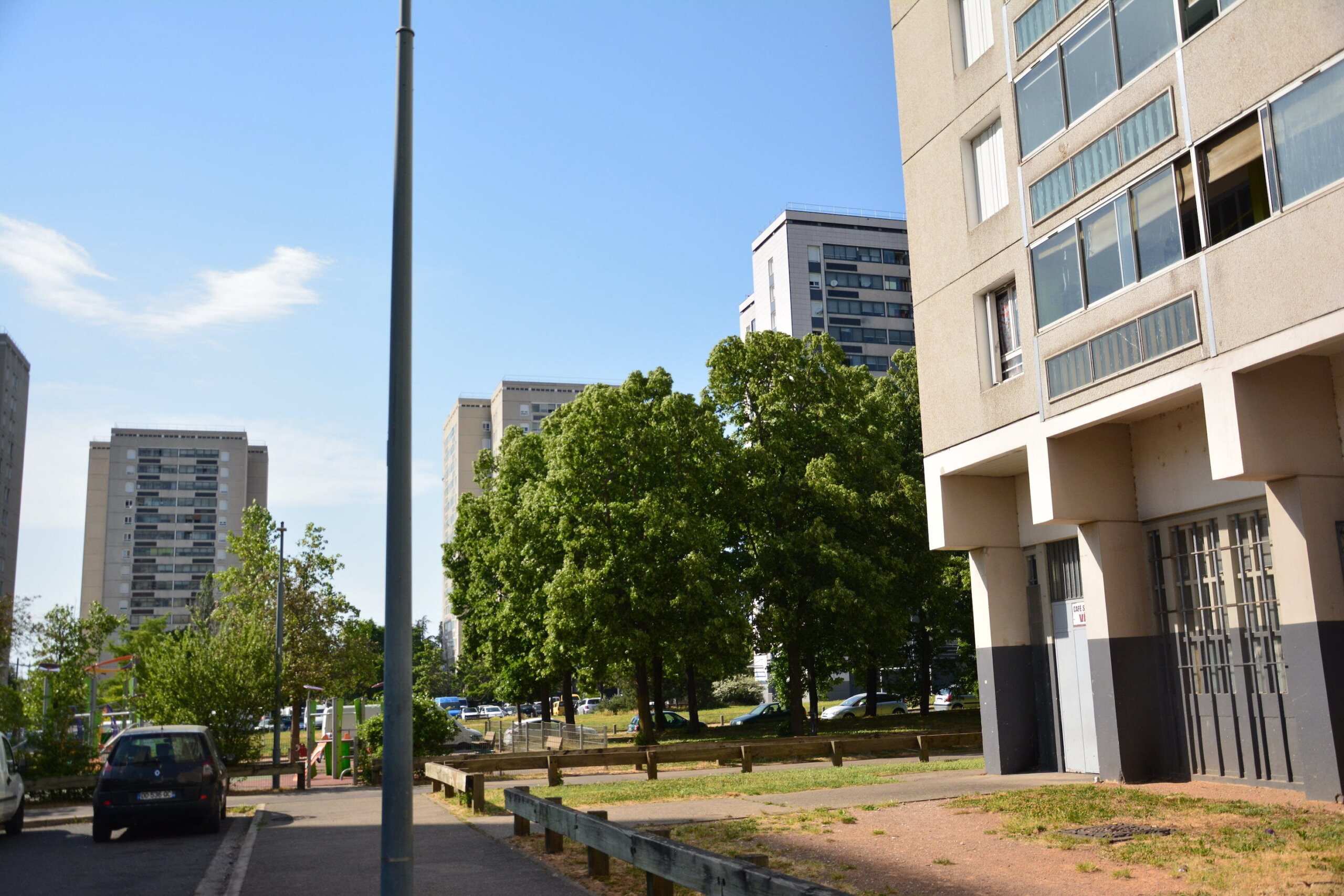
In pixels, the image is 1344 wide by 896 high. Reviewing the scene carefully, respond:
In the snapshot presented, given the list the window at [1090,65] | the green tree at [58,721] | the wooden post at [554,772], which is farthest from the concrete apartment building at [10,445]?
the window at [1090,65]

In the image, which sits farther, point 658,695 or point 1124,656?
point 658,695

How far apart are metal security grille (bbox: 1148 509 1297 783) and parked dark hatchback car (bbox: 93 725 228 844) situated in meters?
13.9

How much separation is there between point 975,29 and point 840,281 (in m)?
68.2

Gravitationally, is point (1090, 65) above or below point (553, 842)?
above

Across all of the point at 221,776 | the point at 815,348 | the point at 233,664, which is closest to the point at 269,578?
the point at 233,664

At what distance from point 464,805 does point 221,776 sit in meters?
3.58

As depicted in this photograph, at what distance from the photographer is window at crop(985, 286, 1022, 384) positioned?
17672mm

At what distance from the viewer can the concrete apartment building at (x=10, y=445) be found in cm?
8400

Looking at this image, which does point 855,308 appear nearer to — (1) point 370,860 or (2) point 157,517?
(1) point 370,860

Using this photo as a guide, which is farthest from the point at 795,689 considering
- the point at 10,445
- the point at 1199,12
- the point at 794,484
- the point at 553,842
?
the point at 10,445

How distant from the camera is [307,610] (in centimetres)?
4659

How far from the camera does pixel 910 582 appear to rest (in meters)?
35.0

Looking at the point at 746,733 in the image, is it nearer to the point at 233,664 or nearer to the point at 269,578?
the point at 233,664

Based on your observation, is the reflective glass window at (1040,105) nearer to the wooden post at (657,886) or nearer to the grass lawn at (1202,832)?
the grass lawn at (1202,832)
